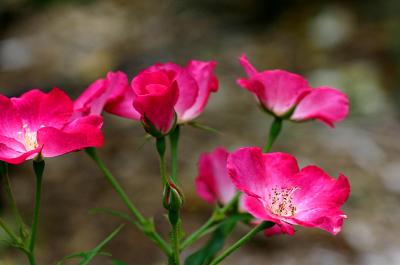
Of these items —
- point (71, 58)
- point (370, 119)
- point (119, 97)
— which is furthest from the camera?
point (71, 58)

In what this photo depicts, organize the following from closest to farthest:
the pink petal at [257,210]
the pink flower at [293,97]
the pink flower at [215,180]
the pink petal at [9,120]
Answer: the pink petal at [257,210], the pink petal at [9,120], the pink flower at [293,97], the pink flower at [215,180]

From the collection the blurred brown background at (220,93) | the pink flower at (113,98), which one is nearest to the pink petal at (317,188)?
the pink flower at (113,98)

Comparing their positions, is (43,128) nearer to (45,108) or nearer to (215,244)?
(45,108)

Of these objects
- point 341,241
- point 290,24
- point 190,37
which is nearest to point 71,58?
point 190,37

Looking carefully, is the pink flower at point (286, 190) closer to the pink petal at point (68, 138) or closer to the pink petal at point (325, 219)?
the pink petal at point (325, 219)

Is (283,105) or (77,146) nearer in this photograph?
(77,146)

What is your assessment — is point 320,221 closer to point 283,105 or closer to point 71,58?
point 283,105

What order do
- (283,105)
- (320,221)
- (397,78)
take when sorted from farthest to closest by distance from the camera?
(397,78), (283,105), (320,221)
